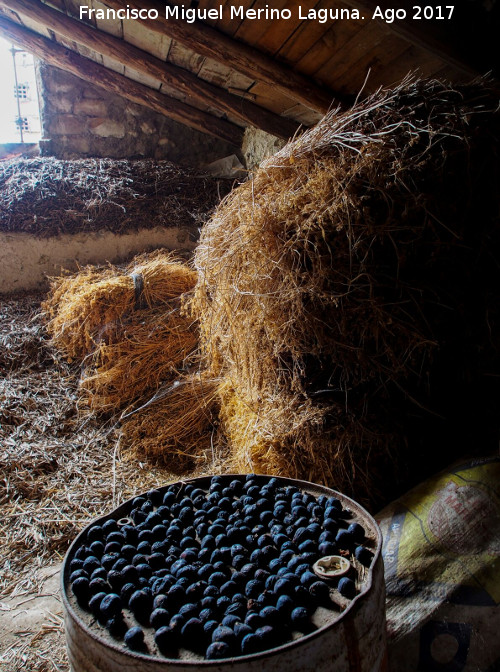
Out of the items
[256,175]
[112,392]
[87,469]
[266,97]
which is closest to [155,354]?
[112,392]

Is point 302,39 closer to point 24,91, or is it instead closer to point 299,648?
point 299,648

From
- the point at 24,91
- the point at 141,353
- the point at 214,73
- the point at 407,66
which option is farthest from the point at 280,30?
the point at 24,91

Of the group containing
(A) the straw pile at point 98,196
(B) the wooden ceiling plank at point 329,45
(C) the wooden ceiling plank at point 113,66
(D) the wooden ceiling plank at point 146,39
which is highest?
(C) the wooden ceiling plank at point 113,66

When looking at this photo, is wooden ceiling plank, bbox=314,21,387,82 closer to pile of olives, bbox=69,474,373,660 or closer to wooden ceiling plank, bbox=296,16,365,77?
wooden ceiling plank, bbox=296,16,365,77

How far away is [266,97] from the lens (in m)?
4.15

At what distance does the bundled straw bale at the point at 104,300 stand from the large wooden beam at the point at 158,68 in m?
1.58

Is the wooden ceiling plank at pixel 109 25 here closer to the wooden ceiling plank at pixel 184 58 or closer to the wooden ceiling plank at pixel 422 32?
the wooden ceiling plank at pixel 184 58

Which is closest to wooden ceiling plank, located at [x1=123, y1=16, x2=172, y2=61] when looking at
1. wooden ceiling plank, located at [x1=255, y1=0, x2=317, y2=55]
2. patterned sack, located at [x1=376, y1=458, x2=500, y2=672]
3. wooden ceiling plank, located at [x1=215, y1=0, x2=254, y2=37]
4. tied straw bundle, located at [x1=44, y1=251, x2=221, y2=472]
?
wooden ceiling plank, located at [x1=215, y1=0, x2=254, y2=37]

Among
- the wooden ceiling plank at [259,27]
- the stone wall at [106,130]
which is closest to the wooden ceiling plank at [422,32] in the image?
the wooden ceiling plank at [259,27]

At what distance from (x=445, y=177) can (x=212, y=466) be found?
199 cm

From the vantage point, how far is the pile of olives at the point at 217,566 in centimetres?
100

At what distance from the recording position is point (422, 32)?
2.52 metres

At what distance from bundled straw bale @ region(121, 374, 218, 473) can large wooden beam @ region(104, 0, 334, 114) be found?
88.7 inches

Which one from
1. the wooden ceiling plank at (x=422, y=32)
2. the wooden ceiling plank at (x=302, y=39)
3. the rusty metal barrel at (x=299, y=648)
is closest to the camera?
the rusty metal barrel at (x=299, y=648)
